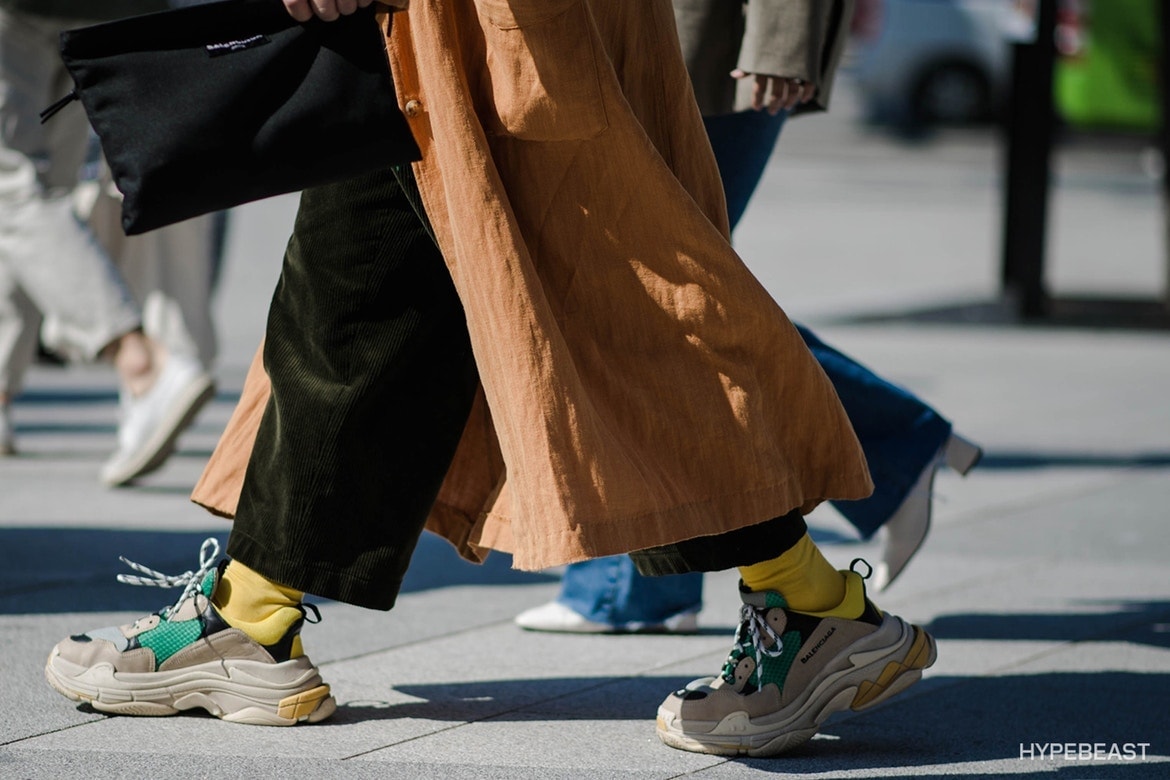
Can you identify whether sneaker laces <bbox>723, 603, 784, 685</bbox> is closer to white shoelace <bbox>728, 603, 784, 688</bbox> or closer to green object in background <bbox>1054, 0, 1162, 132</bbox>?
white shoelace <bbox>728, 603, 784, 688</bbox>

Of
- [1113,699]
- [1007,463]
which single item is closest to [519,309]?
[1113,699]

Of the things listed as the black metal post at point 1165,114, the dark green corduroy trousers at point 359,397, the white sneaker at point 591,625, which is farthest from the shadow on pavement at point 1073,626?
the black metal post at point 1165,114

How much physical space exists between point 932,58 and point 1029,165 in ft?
42.5

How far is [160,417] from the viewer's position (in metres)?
4.74

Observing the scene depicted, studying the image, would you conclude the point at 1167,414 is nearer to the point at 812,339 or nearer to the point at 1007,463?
the point at 1007,463

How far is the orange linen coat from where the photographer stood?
2.31 m

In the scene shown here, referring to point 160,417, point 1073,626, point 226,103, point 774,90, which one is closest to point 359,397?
point 226,103

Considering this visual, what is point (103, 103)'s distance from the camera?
229 cm

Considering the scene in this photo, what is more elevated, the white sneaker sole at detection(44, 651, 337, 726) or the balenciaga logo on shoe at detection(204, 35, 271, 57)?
the balenciaga logo on shoe at detection(204, 35, 271, 57)

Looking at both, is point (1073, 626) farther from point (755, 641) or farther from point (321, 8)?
point (321, 8)

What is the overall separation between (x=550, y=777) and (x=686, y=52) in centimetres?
133

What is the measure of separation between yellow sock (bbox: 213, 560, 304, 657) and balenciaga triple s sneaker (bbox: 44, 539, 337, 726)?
0.01 m

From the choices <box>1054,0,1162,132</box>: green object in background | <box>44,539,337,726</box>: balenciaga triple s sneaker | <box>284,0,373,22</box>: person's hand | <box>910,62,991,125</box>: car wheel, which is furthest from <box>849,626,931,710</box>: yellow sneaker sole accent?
<box>910,62,991,125</box>: car wheel

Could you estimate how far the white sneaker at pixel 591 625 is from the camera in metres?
3.39
